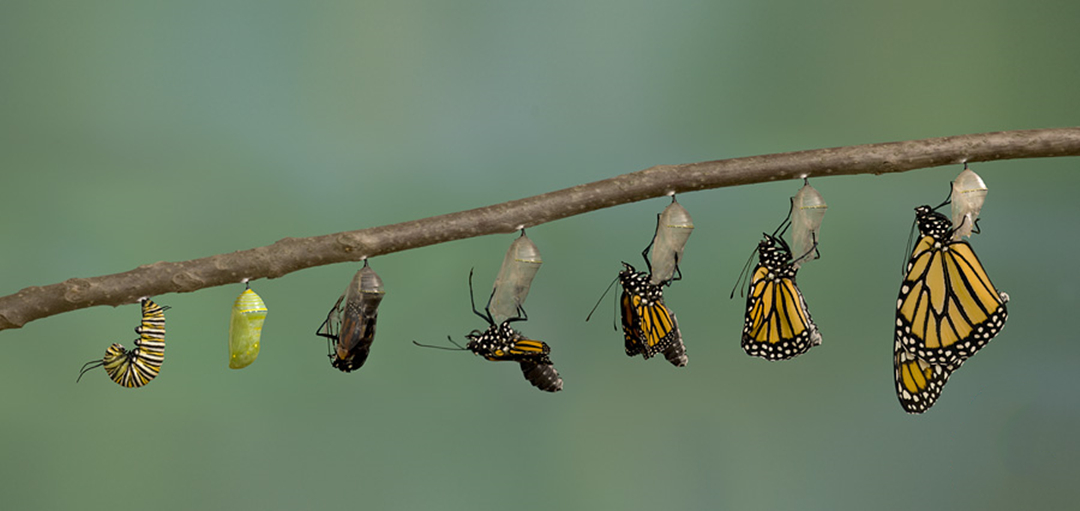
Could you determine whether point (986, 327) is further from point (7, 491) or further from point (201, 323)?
point (7, 491)

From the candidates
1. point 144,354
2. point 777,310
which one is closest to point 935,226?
point 777,310

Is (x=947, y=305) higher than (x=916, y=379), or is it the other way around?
(x=947, y=305)

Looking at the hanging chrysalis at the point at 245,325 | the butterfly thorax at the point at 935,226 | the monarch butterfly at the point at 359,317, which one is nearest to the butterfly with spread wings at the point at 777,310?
the butterfly thorax at the point at 935,226

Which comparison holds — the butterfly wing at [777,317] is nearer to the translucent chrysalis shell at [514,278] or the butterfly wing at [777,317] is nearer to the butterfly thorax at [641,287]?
the butterfly thorax at [641,287]

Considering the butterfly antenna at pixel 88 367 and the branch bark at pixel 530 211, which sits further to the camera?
the butterfly antenna at pixel 88 367

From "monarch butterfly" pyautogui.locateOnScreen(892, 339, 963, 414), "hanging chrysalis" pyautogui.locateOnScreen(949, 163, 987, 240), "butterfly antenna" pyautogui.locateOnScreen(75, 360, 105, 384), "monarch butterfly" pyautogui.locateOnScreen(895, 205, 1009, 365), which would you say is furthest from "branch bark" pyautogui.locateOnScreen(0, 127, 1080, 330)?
"butterfly antenna" pyautogui.locateOnScreen(75, 360, 105, 384)

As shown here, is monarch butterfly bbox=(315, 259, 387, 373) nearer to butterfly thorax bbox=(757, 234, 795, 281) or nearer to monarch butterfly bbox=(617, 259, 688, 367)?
monarch butterfly bbox=(617, 259, 688, 367)

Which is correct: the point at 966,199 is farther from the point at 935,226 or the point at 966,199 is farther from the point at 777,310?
the point at 777,310
